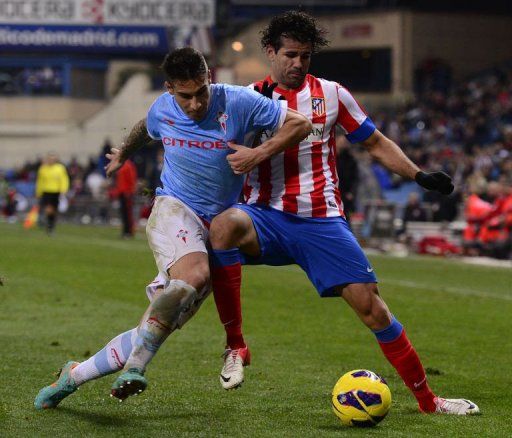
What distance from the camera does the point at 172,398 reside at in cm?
795

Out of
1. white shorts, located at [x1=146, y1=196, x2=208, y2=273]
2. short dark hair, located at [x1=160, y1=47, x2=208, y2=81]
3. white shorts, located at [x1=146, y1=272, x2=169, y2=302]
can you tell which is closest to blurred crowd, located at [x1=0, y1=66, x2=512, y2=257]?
white shorts, located at [x1=146, y1=196, x2=208, y2=273]

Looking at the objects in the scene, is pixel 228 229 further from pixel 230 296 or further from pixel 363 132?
pixel 363 132

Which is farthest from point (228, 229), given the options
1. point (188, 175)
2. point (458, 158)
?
point (458, 158)

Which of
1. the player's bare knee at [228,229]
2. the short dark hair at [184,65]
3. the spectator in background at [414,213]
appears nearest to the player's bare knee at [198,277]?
the player's bare knee at [228,229]

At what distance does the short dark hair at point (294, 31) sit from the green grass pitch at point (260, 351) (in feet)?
6.91

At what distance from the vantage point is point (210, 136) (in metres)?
7.03

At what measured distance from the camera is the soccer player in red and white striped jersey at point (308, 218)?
23.9 ft

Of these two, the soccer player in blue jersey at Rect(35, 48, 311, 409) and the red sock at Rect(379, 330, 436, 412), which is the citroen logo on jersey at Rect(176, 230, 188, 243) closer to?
the soccer player in blue jersey at Rect(35, 48, 311, 409)

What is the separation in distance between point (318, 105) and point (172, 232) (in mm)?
1228

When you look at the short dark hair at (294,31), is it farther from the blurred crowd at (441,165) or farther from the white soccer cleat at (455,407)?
the blurred crowd at (441,165)

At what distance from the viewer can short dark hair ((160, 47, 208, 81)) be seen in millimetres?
6688

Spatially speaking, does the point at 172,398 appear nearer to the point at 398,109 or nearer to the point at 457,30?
the point at 398,109

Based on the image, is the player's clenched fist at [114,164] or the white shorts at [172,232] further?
the player's clenched fist at [114,164]

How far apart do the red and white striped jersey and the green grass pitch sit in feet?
3.90
